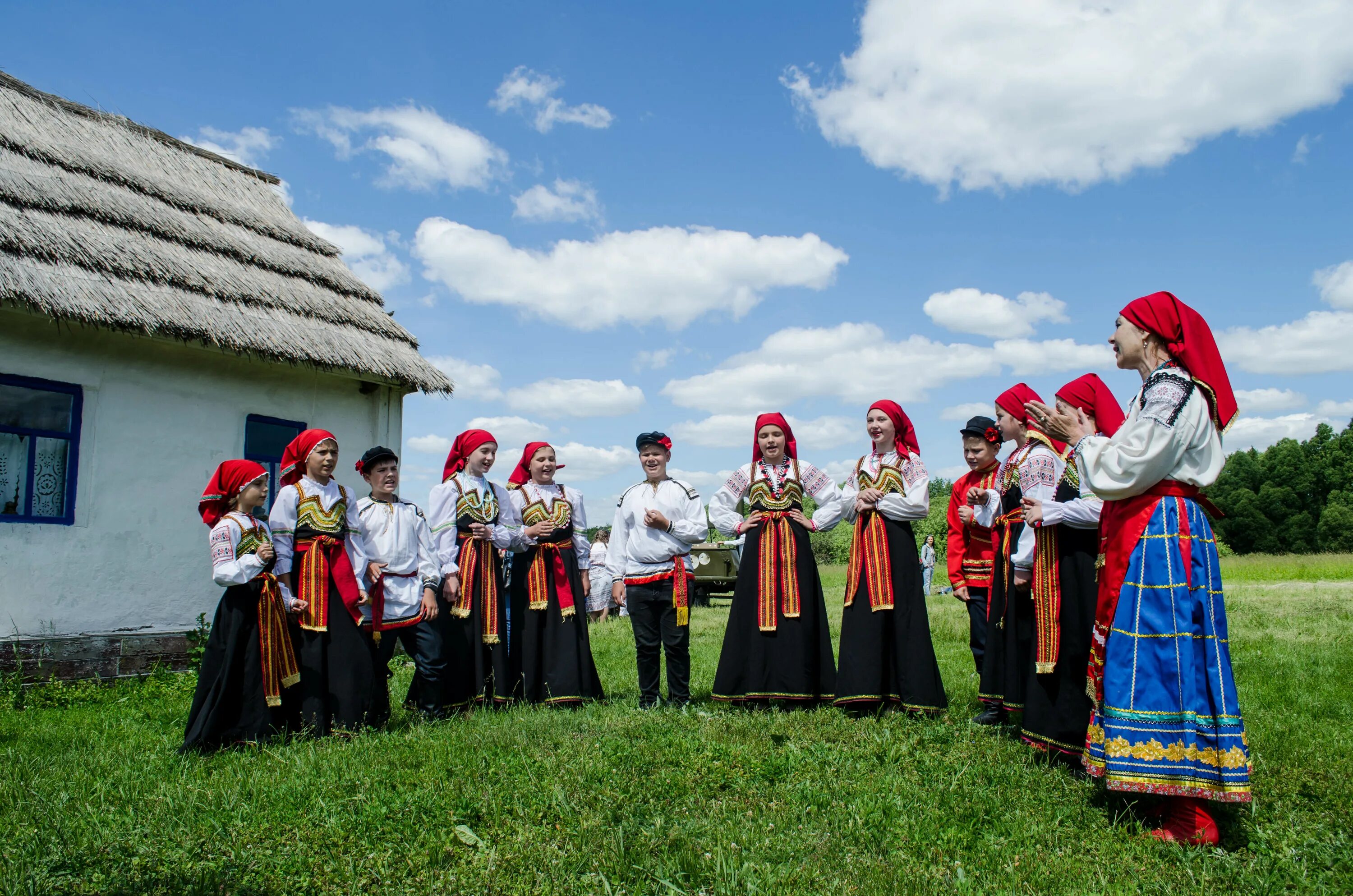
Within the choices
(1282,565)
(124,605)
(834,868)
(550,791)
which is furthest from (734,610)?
(1282,565)

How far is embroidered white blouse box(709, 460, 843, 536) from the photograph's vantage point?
18.9ft

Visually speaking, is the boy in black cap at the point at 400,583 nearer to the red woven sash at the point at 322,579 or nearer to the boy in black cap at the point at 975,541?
the red woven sash at the point at 322,579

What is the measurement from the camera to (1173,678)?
3248 mm

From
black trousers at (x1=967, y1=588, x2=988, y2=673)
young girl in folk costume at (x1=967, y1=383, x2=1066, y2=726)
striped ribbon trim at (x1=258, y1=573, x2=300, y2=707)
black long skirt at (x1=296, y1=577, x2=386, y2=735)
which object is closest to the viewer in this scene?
young girl in folk costume at (x1=967, y1=383, x2=1066, y2=726)

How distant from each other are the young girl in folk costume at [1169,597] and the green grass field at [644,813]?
0.26 metres

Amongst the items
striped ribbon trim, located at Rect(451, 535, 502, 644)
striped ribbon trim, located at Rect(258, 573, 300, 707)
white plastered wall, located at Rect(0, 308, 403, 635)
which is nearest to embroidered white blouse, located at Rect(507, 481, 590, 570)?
striped ribbon trim, located at Rect(451, 535, 502, 644)

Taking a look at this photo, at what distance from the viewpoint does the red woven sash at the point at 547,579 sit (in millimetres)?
6348

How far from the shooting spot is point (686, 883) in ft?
9.65

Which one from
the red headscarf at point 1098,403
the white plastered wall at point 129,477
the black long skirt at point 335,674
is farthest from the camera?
the white plastered wall at point 129,477

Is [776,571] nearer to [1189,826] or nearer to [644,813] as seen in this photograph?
[644,813]

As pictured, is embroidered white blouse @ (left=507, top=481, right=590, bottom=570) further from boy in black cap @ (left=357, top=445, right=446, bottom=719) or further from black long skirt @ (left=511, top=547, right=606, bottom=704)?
boy in black cap @ (left=357, top=445, right=446, bottom=719)

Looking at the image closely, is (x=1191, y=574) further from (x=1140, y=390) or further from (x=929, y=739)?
(x=929, y=739)

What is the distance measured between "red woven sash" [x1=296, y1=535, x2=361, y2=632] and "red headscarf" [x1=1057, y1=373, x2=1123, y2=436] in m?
4.17

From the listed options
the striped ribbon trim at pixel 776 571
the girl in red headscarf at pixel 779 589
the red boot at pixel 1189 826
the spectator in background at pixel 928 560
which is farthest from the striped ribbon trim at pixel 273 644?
the spectator in background at pixel 928 560
